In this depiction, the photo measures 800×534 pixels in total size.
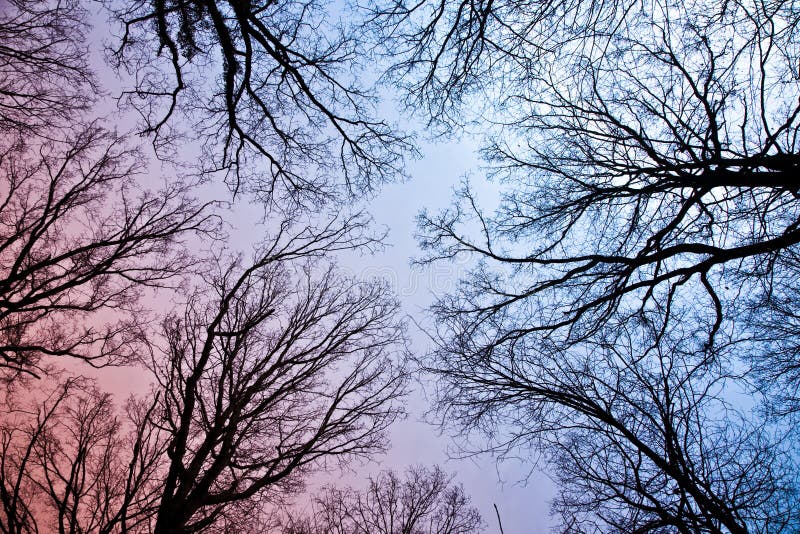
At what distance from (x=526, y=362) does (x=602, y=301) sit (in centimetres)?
209

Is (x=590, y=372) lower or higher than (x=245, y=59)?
lower

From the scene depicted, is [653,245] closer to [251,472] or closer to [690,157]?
[690,157]

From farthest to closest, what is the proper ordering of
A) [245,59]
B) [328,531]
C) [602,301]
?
[328,531] → [602,301] → [245,59]

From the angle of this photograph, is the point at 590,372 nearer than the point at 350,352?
Yes

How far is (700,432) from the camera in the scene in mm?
6227

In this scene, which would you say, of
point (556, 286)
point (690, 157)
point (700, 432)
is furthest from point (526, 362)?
point (690, 157)

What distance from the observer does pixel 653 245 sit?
4.57m

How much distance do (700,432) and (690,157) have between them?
4873 mm

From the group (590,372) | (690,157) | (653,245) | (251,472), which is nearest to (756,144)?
(690,157)

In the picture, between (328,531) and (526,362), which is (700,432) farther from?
(328,531)

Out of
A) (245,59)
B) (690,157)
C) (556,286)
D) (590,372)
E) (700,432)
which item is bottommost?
(700,432)

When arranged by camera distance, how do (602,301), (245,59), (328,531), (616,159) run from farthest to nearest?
(328,531)
(616,159)
(602,301)
(245,59)

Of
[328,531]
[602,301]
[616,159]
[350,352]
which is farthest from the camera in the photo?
[328,531]

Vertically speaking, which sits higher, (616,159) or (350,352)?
(616,159)
